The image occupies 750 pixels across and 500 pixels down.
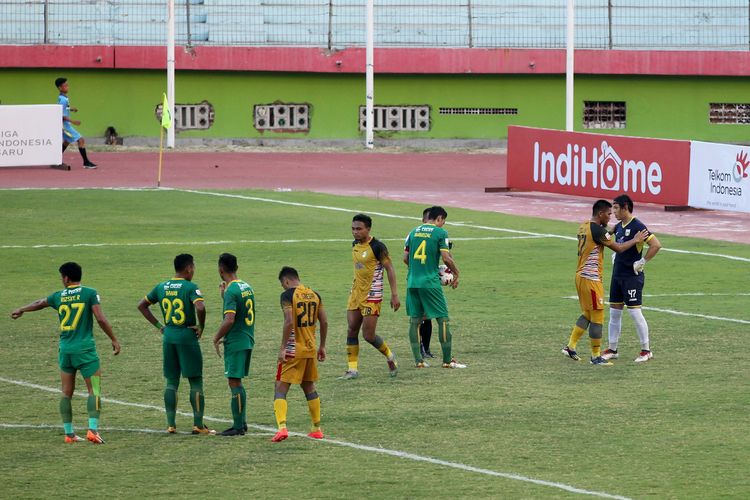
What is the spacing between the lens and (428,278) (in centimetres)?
1642

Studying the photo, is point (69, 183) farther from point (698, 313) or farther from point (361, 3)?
point (698, 313)

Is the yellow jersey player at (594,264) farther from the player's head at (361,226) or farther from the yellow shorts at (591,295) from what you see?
the player's head at (361,226)

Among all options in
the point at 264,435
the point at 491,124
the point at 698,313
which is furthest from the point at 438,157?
the point at 264,435

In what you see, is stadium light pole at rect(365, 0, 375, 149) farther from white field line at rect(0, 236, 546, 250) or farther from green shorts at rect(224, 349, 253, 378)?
green shorts at rect(224, 349, 253, 378)

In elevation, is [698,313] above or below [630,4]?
below

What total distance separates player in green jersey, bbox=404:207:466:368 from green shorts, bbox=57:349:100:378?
15.0 feet

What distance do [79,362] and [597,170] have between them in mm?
22080

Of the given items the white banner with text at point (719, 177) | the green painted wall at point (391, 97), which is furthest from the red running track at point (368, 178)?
the green painted wall at point (391, 97)

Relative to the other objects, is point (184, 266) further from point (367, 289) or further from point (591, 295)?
point (591, 295)

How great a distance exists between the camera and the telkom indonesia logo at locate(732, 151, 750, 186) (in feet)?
98.0

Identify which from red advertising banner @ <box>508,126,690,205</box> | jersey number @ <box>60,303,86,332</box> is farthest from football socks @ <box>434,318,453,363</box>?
red advertising banner @ <box>508,126,690,205</box>

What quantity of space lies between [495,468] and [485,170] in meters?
29.5

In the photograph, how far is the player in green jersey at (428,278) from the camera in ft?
→ 53.7

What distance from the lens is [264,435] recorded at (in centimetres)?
1320
